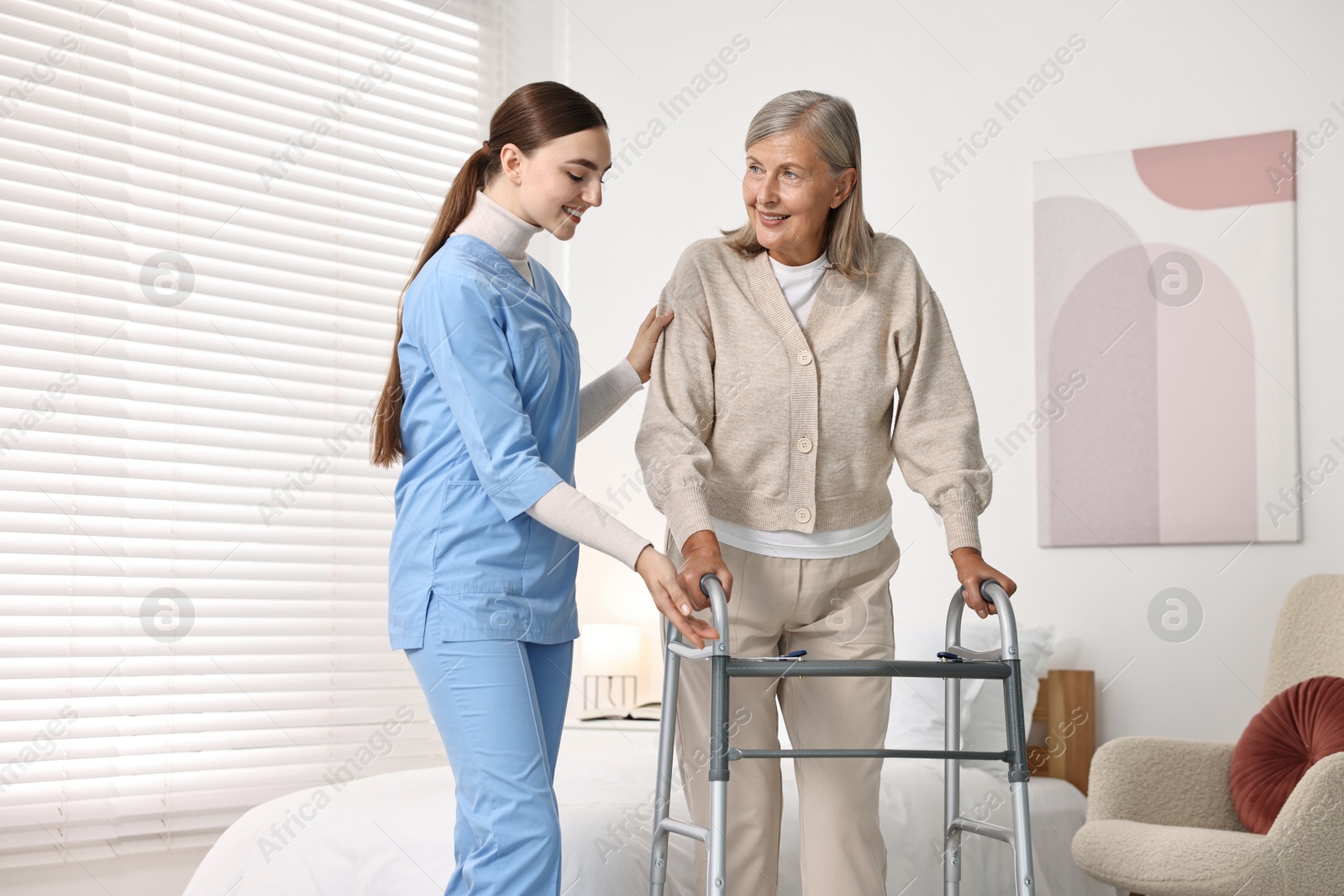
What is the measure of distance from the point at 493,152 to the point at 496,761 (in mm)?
855

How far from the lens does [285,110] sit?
12.2 feet

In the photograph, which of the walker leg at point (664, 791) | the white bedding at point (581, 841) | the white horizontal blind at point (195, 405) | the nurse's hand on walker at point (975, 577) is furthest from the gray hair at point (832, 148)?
the white horizontal blind at point (195, 405)

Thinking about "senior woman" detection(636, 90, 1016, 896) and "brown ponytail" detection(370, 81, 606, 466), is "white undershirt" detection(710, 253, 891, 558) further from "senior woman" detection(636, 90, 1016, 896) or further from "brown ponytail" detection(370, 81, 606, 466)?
"brown ponytail" detection(370, 81, 606, 466)

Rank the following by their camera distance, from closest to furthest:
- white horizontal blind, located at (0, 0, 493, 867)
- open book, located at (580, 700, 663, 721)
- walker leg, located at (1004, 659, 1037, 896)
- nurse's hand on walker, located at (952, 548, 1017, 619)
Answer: walker leg, located at (1004, 659, 1037, 896) < nurse's hand on walker, located at (952, 548, 1017, 619) < white horizontal blind, located at (0, 0, 493, 867) < open book, located at (580, 700, 663, 721)

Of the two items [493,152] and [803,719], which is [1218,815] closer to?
[803,719]

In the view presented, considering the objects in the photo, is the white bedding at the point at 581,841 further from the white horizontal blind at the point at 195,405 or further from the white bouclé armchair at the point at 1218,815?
the white horizontal blind at the point at 195,405


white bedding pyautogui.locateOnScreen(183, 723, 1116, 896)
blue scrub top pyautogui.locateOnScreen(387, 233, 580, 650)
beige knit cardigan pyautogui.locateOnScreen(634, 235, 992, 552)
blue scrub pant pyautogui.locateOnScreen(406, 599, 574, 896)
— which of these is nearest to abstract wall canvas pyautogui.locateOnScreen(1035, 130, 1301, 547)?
white bedding pyautogui.locateOnScreen(183, 723, 1116, 896)

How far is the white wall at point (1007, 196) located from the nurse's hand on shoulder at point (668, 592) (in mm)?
2126

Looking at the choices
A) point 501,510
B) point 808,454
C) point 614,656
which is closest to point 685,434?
point 808,454

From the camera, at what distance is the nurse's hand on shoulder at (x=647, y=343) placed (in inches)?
75.8

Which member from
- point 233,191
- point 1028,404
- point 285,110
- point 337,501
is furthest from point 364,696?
point 1028,404

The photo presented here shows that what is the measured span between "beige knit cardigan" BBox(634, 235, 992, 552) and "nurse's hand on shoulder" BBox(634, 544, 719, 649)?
0.25 meters

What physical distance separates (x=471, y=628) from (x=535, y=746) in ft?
0.52

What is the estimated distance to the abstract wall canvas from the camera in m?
3.19
